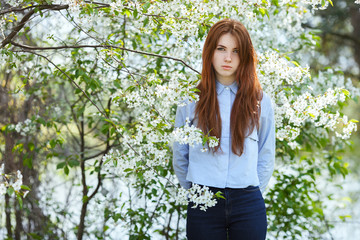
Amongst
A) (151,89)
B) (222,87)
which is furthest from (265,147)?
(151,89)

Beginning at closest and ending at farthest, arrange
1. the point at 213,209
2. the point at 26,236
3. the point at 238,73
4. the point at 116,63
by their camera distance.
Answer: the point at 213,209
the point at 238,73
the point at 116,63
the point at 26,236

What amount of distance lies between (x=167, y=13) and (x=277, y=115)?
74 centimetres

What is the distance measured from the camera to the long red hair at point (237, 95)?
5.98 feet

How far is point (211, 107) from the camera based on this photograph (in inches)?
72.4

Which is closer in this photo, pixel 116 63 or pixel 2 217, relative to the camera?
pixel 116 63

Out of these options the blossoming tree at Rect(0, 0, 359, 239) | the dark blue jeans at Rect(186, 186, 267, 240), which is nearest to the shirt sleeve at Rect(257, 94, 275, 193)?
the dark blue jeans at Rect(186, 186, 267, 240)

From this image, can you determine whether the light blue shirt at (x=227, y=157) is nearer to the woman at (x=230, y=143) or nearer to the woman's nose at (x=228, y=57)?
the woman at (x=230, y=143)

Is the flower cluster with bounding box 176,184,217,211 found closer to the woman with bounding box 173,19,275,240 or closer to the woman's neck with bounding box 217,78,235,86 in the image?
the woman with bounding box 173,19,275,240

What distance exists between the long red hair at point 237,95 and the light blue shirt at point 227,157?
0.03m

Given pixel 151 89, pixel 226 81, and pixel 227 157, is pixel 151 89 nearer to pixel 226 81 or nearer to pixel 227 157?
pixel 226 81

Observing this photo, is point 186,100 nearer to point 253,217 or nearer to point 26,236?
point 253,217

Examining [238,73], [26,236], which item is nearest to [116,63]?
[238,73]

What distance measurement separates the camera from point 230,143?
1.82 metres

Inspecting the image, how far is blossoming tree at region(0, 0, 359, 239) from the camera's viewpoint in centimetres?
200
